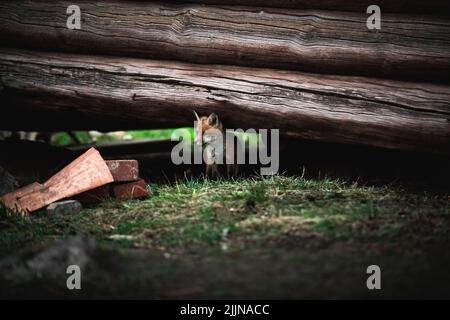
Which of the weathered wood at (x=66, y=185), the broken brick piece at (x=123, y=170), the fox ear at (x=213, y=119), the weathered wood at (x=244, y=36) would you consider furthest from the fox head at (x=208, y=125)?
the weathered wood at (x=66, y=185)

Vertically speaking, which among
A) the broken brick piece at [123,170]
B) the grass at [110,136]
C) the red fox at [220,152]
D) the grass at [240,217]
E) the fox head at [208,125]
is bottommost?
the grass at [240,217]

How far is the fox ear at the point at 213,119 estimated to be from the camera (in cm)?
578

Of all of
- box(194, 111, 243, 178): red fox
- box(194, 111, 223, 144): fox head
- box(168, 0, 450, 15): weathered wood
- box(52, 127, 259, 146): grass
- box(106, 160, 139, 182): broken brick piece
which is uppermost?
box(168, 0, 450, 15): weathered wood

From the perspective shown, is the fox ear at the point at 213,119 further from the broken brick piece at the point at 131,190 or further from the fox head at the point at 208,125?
the broken brick piece at the point at 131,190

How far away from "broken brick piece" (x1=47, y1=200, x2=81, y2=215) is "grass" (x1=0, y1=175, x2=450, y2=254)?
0.25 ft

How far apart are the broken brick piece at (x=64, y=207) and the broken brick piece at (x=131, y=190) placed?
45 centimetres

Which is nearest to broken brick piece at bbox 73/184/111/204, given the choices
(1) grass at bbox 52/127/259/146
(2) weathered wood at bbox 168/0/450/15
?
(2) weathered wood at bbox 168/0/450/15

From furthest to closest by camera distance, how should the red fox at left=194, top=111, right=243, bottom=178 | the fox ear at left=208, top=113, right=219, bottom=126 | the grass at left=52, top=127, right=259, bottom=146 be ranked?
the grass at left=52, top=127, right=259, bottom=146 < the red fox at left=194, top=111, right=243, bottom=178 < the fox ear at left=208, top=113, right=219, bottom=126

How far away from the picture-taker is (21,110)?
6.50m

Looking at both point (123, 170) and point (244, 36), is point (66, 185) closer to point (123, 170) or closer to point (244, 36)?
point (123, 170)

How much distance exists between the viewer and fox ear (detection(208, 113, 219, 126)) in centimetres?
578

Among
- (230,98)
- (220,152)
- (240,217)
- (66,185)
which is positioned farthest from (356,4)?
(66,185)

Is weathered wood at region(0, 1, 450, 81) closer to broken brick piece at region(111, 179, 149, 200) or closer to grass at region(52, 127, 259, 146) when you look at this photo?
broken brick piece at region(111, 179, 149, 200)
